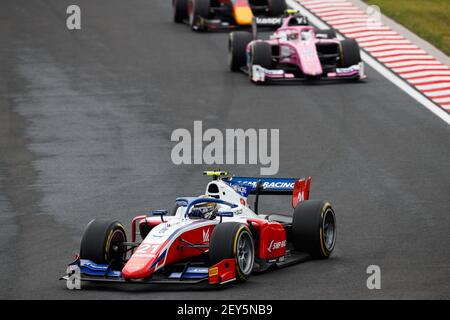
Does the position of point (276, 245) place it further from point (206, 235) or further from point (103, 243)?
point (103, 243)

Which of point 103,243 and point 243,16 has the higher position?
point 243,16

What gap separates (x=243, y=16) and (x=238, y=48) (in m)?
4.75

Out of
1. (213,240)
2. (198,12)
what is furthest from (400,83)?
(213,240)

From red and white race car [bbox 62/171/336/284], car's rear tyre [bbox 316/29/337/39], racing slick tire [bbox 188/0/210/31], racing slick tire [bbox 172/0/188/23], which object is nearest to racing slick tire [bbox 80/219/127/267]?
red and white race car [bbox 62/171/336/284]

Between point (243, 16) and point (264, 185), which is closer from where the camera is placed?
point (264, 185)

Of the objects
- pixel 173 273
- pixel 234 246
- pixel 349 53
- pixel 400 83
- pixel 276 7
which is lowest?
pixel 400 83

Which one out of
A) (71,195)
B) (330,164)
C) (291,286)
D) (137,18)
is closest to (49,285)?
(291,286)

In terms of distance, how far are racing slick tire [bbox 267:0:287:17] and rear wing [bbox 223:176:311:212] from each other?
18.7 metres

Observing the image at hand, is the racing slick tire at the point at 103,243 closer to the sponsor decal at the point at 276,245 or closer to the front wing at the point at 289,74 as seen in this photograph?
the sponsor decal at the point at 276,245

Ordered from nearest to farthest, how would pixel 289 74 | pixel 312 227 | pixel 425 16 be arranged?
pixel 312 227 → pixel 289 74 → pixel 425 16

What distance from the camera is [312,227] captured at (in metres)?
16.7

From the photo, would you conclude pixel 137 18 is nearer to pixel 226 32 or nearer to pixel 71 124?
pixel 226 32

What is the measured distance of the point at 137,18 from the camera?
125 ft
